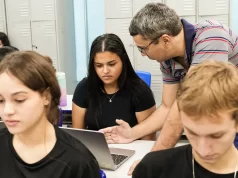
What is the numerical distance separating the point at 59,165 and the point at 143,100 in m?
1.09

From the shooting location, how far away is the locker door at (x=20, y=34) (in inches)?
179

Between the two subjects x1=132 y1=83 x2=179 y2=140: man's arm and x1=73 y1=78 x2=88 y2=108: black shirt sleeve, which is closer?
x1=132 y1=83 x2=179 y2=140: man's arm

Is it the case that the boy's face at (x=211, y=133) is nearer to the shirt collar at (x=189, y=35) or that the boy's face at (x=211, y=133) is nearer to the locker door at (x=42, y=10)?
the shirt collar at (x=189, y=35)

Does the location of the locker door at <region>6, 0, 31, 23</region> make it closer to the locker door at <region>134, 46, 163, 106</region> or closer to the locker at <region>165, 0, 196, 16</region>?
the locker door at <region>134, 46, 163, 106</region>

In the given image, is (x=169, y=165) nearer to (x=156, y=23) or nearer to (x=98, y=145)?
(x=98, y=145)

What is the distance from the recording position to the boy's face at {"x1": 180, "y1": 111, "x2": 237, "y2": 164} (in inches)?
32.4

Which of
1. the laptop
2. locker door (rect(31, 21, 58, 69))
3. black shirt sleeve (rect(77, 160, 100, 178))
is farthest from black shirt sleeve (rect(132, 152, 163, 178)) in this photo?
locker door (rect(31, 21, 58, 69))

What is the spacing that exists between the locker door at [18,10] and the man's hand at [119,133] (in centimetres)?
313

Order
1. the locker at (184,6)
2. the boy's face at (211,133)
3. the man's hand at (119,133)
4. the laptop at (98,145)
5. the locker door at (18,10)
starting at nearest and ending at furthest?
the boy's face at (211,133) → the laptop at (98,145) → the man's hand at (119,133) → the locker at (184,6) → the locker door at (18,10)

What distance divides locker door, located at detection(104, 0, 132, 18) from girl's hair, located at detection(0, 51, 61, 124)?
3000 millimetres

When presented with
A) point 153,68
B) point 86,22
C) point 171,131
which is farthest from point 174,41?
point 86,22

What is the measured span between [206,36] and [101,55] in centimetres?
70

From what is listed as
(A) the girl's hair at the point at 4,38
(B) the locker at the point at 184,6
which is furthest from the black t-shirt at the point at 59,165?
(A) the girl's hair at the point at 4,38

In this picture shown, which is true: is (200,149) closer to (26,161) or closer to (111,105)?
(26,161)
